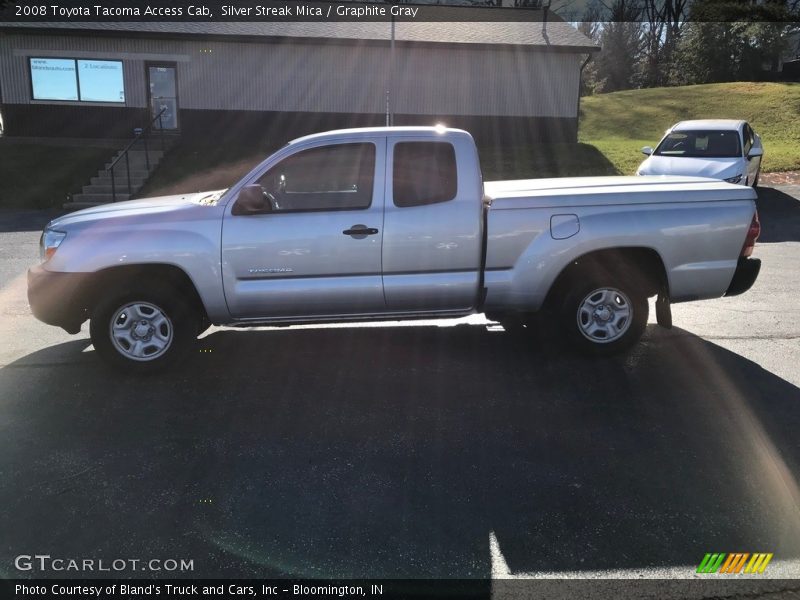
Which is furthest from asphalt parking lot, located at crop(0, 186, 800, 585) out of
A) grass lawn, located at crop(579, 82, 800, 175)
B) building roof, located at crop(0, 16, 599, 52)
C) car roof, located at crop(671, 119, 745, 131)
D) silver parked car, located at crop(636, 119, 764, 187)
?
grass lawn, located at crop(579, 82, 800, 175)

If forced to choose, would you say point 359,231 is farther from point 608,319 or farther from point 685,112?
point 685,112

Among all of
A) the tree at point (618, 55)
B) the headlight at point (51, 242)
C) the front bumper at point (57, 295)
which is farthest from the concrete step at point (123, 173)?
the tree at point (618, 55)

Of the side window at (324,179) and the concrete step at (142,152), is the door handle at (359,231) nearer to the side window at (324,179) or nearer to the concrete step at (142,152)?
the side window at (324,179)

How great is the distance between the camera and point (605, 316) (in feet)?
18.0

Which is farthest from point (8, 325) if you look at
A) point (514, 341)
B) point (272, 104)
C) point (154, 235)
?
point (272, 104)

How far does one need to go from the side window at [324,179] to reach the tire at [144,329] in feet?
3.72

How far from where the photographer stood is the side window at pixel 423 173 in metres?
5.27

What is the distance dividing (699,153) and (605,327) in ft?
30.9

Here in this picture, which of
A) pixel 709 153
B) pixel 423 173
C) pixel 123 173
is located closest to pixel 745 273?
pixel 423 173

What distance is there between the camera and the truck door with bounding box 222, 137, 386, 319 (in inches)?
201

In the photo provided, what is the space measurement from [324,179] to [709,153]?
10401 millimetres

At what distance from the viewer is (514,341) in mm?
6285

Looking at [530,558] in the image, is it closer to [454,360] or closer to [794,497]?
[794,497]

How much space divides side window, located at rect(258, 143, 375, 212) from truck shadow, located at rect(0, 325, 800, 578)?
1.37 metres
